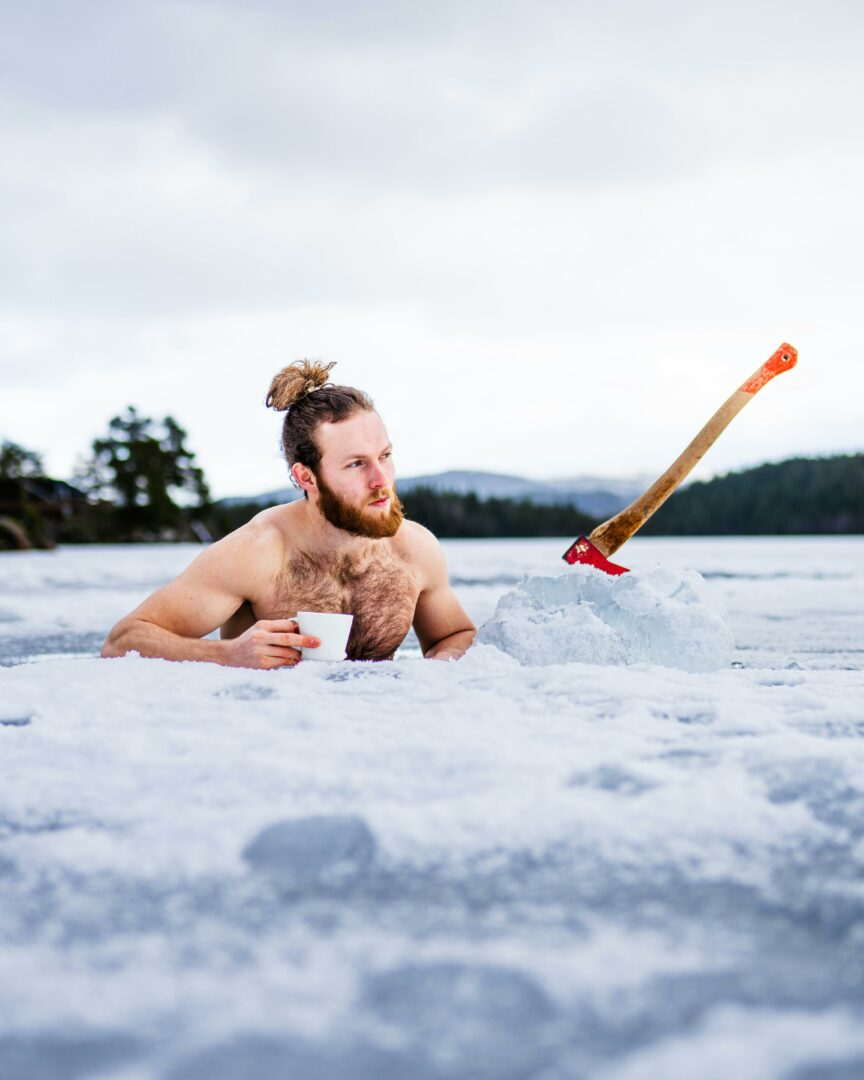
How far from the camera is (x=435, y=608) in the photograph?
406 centimetres

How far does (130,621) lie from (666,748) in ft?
7.20

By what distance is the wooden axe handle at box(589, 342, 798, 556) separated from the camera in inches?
143

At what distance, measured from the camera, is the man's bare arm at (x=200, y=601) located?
337 centimetres

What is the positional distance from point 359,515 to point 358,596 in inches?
15.3

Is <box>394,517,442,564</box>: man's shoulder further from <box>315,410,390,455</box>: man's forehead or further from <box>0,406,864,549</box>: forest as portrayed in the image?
<box>0,406,864,549</box>: forest

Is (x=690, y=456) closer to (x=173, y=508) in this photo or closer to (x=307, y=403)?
(x=307, y=403)

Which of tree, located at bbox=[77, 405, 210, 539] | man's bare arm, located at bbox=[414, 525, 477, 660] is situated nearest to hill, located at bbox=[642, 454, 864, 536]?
tree, located at bbox=[77, 405, 210, 539]

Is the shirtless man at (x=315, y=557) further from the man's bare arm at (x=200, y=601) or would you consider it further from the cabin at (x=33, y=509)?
the cabin at (x=33, y=509)

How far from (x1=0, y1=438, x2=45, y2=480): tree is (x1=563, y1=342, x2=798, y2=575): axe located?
4643 centimetres

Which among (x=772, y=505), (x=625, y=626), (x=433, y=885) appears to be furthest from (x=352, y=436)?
(x=772, y=505)

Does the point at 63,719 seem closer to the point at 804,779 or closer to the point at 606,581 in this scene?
the point at 804,779

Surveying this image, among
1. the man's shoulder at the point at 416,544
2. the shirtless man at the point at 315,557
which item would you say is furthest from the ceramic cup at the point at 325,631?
the man's shoulder at the point at 416,544

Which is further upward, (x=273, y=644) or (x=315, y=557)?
(x=315, y=557)

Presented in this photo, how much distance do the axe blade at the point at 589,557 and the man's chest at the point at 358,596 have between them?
0.68 m
